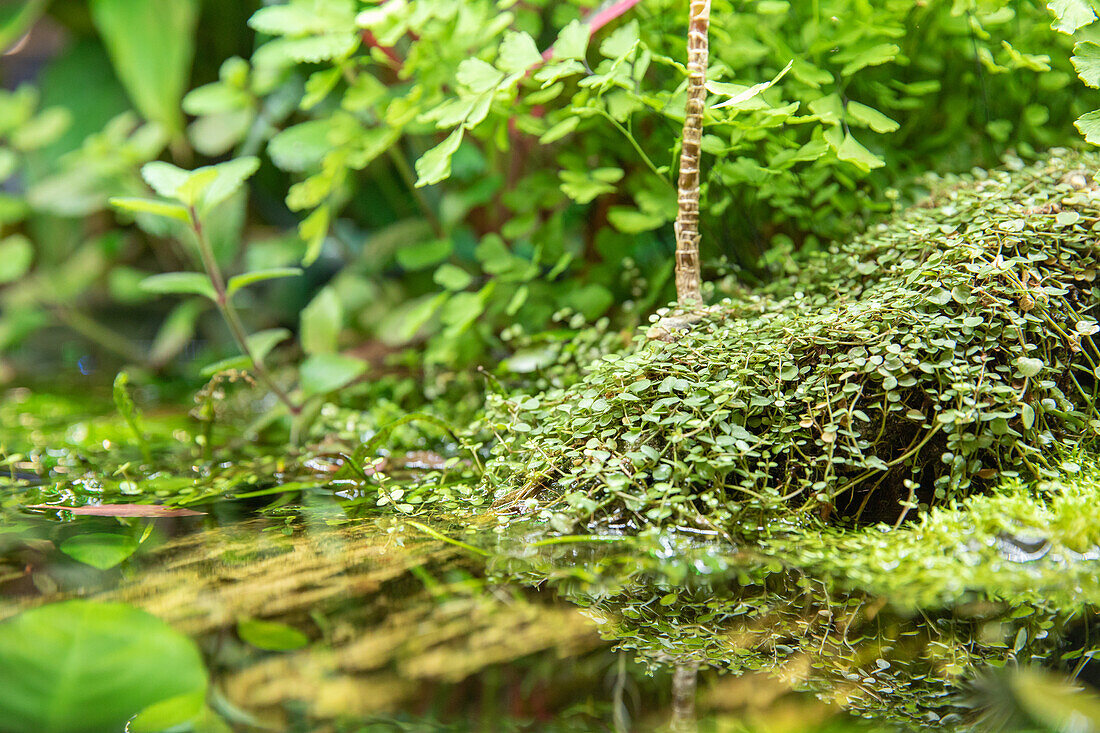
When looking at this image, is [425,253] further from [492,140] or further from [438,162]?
[438,162]

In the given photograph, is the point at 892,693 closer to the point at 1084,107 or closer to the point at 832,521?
the point at 832,521

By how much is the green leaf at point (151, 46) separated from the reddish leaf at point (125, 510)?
3.67 ft

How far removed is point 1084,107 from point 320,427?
1430 mm

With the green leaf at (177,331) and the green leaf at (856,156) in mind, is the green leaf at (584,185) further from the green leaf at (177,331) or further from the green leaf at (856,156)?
the green leaf at (177,331)

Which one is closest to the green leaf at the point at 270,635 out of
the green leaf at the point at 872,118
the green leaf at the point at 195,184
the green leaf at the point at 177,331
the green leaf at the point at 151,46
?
the green leaf at the point at 195,184

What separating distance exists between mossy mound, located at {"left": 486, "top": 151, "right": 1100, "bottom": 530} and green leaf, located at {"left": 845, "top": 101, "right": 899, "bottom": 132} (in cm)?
15

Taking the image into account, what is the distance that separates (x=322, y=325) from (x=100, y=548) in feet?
1.92

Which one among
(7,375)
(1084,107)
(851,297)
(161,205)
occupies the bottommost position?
(7,375)

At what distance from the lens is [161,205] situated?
1046 mm

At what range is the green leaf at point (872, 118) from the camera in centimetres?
99

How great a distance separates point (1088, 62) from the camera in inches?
34.6

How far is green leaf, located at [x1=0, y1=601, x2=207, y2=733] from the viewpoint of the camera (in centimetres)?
55

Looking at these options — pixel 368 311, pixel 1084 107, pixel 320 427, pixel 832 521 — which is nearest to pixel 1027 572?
pixel 832 521

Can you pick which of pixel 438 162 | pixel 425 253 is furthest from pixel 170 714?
pixel 425 253
